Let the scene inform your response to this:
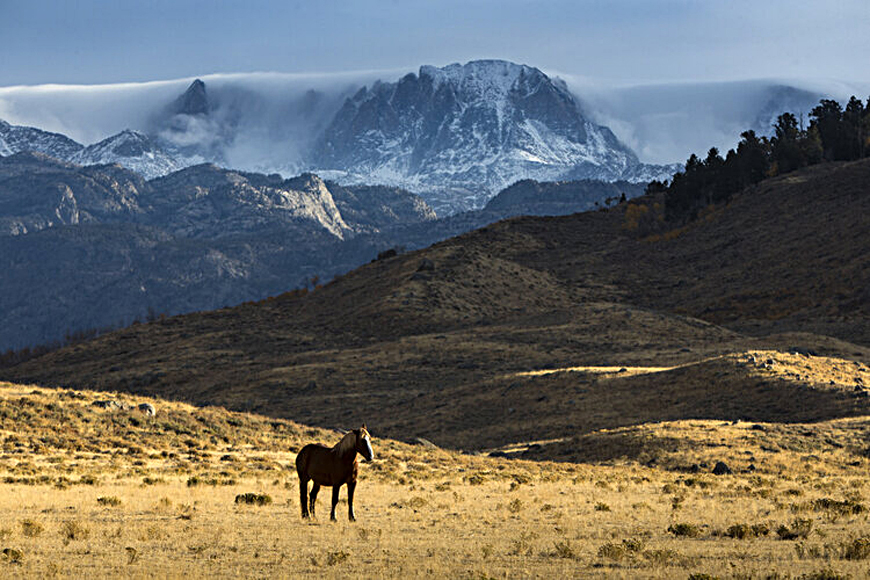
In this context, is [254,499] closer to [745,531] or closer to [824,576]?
[745,531]

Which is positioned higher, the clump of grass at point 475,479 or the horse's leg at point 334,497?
the horse's leg at point 334,497

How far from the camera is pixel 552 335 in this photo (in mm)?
111125

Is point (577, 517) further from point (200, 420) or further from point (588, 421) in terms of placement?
point (588, 421)

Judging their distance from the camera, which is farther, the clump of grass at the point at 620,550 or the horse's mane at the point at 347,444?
the horse's mane at the point at 347,444

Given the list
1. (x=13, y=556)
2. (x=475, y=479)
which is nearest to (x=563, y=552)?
(x=13, y=556)

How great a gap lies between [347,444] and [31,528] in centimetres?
732

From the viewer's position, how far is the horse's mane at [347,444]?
23562 millimetres

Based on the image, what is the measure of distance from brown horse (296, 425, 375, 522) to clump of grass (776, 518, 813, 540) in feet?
30.6

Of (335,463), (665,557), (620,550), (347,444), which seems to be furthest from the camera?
(335,463)

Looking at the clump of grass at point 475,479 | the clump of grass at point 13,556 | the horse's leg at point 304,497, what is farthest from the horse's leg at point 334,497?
the clump of grass at point 475,479

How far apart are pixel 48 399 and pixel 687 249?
12653 cm

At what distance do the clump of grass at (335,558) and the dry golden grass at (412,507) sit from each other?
0.05 m

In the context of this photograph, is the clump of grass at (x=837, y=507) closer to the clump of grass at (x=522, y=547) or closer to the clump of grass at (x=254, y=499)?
the clump of grass at (x=522, y=547)

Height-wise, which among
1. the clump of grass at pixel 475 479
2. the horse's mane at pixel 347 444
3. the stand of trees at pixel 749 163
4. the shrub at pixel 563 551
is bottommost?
the clump of grass at pixel 475 479
